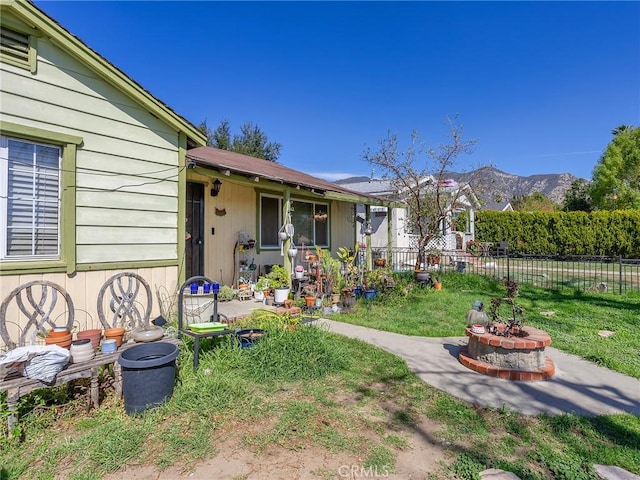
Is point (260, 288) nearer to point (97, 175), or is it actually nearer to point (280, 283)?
point (280, 283)

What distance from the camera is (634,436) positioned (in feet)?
8.60

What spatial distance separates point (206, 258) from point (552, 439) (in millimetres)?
6363

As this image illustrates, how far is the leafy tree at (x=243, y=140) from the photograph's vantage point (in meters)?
24.1

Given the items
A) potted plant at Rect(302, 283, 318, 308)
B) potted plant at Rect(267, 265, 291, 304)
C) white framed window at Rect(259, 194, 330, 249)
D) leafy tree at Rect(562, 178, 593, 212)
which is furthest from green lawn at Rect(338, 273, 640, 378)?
leafy tree at Rect(562, 178, 593, 212)

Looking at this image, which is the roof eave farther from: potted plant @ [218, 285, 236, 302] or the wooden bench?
potted plant @ [218, 285, 236, 302]

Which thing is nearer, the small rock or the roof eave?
the small rock

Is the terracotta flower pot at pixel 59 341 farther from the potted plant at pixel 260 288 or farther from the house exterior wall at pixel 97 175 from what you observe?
the potted plant at pixel 260 288

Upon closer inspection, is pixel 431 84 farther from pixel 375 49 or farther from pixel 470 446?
pixel 470 446

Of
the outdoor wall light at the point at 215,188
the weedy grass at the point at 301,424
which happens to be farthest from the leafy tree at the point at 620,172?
the outdoor wall light at the point at 215,188

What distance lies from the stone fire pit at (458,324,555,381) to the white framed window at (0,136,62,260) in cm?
503

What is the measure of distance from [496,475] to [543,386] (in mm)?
1840

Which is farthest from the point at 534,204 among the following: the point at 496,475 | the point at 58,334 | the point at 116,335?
the point at 58,334

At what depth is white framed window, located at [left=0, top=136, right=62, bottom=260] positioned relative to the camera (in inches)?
142

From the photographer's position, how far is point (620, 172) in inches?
1027
